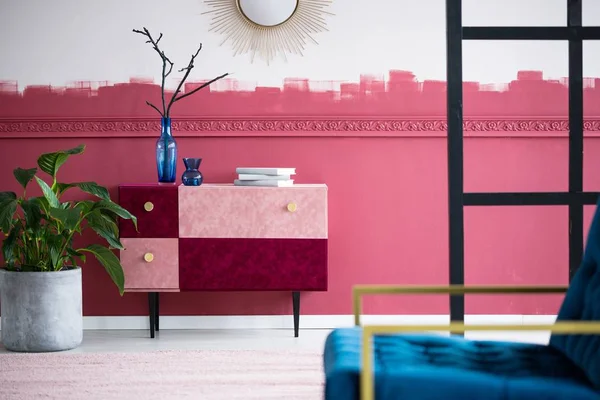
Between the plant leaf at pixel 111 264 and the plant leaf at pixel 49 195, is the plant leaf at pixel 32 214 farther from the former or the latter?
the plant leaf at pixel 111 264

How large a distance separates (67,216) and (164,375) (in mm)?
801

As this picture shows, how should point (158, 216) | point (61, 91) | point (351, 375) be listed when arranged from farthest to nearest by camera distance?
point (61, 91) → point (158, 216) → point (351, 375)

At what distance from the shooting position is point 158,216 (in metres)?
3.69

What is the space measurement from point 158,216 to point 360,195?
1058mm

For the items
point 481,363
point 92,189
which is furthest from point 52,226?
point 481,363

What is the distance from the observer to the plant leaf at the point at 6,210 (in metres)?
3.31

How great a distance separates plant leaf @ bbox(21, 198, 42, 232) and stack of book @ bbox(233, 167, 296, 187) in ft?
3.07

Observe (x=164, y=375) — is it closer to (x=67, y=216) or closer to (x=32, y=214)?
(x=67, y=216)

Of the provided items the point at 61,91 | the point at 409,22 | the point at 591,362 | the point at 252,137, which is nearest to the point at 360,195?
the point at 252,137

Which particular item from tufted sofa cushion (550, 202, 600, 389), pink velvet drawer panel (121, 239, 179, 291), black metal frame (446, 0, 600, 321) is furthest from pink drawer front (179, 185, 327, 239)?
tufted sofa cushion (550, 202, 600, 389)

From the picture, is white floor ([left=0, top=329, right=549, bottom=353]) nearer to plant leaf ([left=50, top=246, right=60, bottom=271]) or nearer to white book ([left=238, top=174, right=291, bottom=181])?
plant leaf ([left=50, top=246, right=60, bottom=271])

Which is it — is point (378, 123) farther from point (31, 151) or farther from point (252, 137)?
point (31, 151)

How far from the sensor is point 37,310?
3445mm

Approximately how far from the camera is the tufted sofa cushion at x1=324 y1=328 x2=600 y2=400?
5.25 ft
